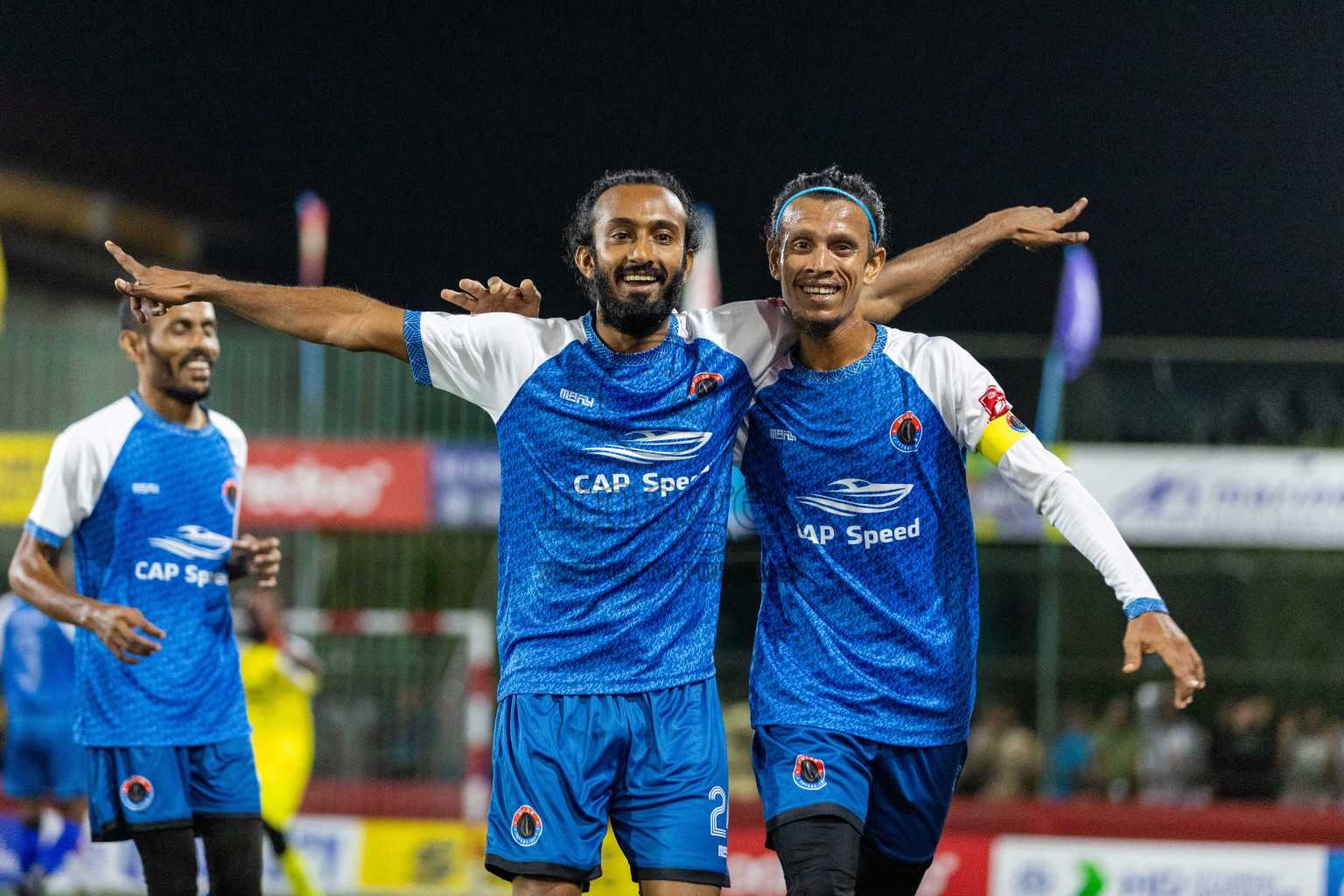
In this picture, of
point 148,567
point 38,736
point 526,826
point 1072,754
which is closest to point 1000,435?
point 526,826

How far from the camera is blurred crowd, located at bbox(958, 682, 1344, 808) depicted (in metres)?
11.2

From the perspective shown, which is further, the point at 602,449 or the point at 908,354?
the point at 908,354

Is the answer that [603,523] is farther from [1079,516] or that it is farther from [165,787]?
[165,787]

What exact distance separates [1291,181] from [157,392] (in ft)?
82.2

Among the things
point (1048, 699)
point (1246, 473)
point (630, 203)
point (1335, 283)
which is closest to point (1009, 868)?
point (1048, 699)

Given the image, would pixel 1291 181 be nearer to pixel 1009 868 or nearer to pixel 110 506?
pixel 1009 868

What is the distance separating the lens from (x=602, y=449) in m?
3.78

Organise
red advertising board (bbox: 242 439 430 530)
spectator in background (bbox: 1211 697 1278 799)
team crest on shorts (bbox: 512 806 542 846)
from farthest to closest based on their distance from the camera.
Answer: red advertising board (bbox: 242 439 430 530), spectator in background (bbox: 1211 697 1278 799), team crest on shorts (bbox: 512 806 542 846)

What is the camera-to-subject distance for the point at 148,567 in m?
5.02

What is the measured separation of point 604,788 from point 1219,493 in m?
9.04

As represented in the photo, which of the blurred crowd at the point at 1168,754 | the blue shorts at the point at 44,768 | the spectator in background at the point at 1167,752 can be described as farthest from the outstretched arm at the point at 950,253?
the spectator in background at the point at 1167,752

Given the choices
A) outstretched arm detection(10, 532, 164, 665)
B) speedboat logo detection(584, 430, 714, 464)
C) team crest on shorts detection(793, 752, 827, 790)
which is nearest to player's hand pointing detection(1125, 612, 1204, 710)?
team crest on shorts detection(793, 752, 827, 790)

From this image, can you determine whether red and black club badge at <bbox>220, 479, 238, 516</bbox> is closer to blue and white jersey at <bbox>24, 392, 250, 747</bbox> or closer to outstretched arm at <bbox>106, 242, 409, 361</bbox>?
blue and white jersey at <bbox>24, 392, 250, 747</bbox>

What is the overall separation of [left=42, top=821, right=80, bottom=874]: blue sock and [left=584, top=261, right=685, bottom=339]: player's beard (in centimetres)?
557
